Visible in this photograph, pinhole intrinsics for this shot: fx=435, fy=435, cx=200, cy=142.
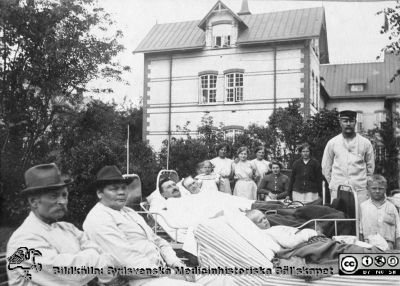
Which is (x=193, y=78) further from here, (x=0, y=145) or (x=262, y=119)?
(x=0, y=145)

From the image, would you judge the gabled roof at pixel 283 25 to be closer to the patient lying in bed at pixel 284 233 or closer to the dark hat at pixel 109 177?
the patient lying in bed at pixel 284 233

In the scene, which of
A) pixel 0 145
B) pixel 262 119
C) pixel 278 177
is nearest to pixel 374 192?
pixel 278 177

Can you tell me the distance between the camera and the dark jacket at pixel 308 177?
18.1ft

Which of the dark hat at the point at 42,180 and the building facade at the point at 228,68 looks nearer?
the dark hat at the point at 42,180

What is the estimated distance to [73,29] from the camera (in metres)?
6.85

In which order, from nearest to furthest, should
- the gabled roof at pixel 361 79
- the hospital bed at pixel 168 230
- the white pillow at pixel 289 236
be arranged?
the white pillow at pixel 289 236, the hospital bed at pixel 168 230, the gabled roof at pixel 361 79

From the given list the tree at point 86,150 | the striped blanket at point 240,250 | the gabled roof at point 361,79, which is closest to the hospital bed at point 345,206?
the striped blanket at point 240,250

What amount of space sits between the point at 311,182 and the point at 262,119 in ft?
35.5

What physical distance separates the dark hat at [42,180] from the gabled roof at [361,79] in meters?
21.8

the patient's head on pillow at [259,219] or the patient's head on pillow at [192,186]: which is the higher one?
the patient's head on pillow at [192,186]

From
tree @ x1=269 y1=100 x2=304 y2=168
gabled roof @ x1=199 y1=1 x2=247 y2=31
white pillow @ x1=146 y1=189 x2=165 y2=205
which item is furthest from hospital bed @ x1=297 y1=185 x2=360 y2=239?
gabled roof @ x1=199 y1=1 x2=247 y2=31

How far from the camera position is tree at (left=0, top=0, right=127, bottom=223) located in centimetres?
543

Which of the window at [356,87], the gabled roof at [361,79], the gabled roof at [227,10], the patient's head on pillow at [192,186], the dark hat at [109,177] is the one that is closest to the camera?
the dark hat at [109,177]

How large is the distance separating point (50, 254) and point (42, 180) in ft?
1.23
